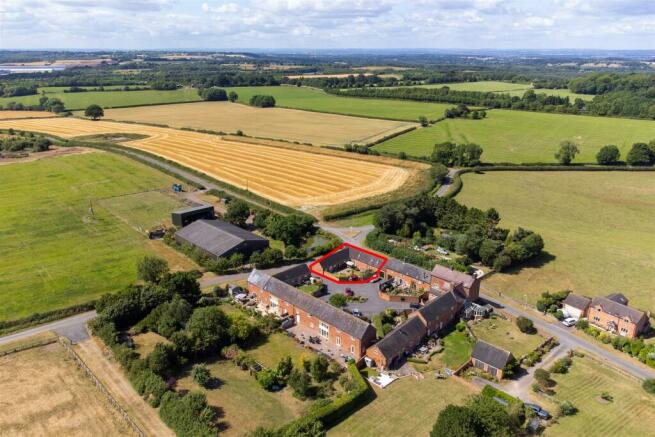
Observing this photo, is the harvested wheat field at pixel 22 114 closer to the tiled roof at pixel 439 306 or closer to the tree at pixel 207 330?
the tree at pixel 207 330

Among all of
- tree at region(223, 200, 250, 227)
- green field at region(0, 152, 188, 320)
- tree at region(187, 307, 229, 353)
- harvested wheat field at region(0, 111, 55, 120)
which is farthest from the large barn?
harvested wheat field at region(0, 111, 55, 120)

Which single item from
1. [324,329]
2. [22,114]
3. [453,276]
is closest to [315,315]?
[324,329]

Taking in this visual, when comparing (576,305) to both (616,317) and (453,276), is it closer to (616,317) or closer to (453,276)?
(616,317)

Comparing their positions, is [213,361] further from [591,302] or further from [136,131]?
[136,131]

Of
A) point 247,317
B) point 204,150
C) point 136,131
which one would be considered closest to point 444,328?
point 247,317

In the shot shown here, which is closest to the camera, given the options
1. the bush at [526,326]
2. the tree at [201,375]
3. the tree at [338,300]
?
the tree at [201,375]

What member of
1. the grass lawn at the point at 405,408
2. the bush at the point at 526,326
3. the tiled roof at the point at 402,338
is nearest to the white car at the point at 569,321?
the bush at the point at 526,326
